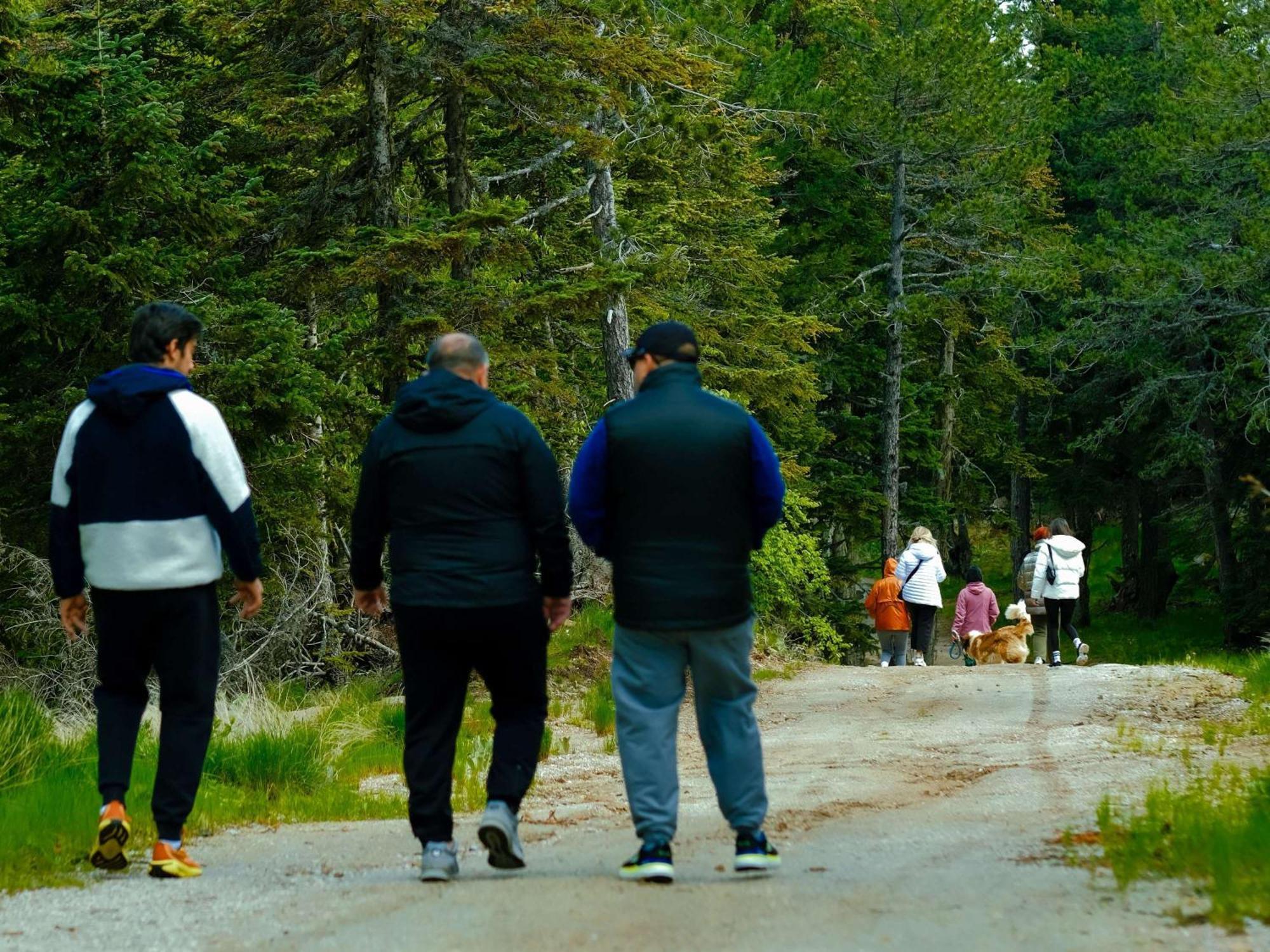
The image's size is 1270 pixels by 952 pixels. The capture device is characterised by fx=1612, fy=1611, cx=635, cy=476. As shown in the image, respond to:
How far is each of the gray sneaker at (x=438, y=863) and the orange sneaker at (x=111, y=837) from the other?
3.93 feet

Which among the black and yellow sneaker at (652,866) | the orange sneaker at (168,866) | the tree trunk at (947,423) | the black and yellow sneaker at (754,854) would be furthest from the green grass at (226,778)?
the tree trunk at (947,423)

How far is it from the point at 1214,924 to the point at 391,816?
16.0ft

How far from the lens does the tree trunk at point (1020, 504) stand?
1613 inches

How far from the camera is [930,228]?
113 ft

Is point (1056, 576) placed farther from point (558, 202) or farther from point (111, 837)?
point (111, 837)

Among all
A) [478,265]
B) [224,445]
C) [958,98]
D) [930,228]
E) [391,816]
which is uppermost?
[958,98]

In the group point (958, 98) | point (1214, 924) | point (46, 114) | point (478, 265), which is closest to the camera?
point (1214, 924)

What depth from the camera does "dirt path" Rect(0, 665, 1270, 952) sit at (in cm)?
484

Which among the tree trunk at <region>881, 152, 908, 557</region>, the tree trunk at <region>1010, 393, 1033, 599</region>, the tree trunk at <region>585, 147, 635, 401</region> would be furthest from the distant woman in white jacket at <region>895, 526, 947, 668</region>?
the tree trunk at <region>1010, 393, 1033, 599</region>

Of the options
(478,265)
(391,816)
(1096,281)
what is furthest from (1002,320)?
(391,816)

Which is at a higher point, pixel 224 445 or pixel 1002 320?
pixel 1002 320

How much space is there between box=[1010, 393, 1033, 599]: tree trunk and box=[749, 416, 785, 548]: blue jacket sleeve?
3543 centimetres

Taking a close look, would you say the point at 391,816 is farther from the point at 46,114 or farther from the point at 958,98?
the point at 958,98

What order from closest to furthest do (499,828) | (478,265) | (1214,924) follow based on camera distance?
(1214,924) < (499,828) < (478,265)
